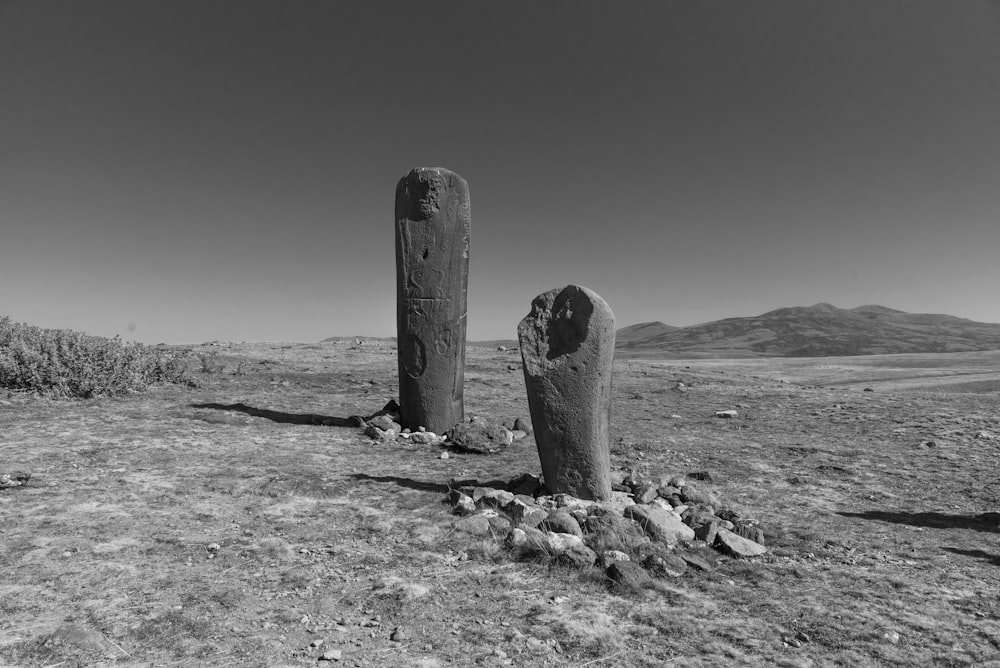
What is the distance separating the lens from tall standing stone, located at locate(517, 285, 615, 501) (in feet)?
19.9

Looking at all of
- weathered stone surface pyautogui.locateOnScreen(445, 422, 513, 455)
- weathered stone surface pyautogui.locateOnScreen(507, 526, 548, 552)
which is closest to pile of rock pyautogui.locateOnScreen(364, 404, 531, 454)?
weathered stone surface pyautogui.locateOnScreen(445, 422, 513, 455)

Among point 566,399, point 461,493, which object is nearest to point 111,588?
point 461,493

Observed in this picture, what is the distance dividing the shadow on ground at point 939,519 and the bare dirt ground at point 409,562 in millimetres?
32

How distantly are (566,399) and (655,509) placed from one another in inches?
58.3

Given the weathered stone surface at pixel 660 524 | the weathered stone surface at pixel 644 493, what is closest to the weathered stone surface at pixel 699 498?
the weathered stone surface at pixel 644 493

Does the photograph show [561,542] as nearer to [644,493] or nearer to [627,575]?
[627,575]

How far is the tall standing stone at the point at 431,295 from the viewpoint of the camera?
9844 millimetres

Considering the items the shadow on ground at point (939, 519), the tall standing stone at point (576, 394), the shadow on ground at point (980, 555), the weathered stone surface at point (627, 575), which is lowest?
the shadow on ground at point (939, 519)

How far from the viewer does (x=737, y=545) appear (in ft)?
15.7

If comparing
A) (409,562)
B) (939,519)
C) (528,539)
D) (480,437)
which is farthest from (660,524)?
(480,437)

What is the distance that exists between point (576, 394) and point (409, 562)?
261 centimetres

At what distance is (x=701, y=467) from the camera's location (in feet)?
26.4

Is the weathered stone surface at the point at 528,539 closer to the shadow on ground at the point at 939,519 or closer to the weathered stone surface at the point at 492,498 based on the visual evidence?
the weathered stone surface at the point at 492,498

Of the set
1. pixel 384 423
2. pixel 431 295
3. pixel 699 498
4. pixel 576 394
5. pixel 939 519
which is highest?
pixel 431 295
